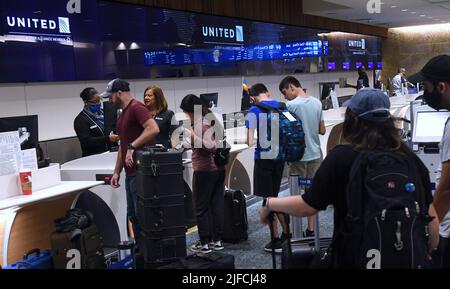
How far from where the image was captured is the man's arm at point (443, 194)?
2.18m

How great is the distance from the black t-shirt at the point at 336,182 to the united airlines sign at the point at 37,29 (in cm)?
445

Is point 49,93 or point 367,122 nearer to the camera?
point 367,122

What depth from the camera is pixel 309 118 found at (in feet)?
14.6

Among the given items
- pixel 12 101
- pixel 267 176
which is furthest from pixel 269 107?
pixel 12 101

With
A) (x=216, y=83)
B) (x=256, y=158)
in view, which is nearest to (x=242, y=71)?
(x=216, y=83)

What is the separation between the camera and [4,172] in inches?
144

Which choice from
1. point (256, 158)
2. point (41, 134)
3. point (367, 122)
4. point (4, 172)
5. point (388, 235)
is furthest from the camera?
point (41, 134)

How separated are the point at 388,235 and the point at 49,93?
5043 millimetres

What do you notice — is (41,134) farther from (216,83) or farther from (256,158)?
(216,83)

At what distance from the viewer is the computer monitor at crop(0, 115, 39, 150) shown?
3806 millimetres

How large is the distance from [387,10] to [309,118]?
8872mm

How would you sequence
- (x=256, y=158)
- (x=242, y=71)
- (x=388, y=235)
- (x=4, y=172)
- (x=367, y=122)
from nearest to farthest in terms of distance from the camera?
1. (x=388, y=235)
2. (x=367, y=122)
3. (x=4, y=172)
4. (x=256, y=158)
5. (x=242, y=71)

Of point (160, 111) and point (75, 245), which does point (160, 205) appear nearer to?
point (75, 245)
